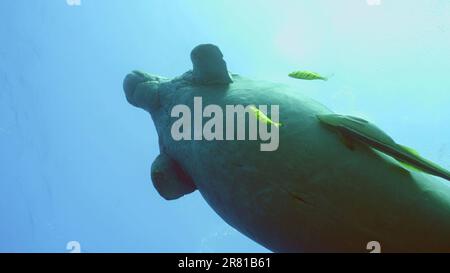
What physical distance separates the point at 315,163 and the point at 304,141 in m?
0.25

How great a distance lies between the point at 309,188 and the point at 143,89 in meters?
2.68

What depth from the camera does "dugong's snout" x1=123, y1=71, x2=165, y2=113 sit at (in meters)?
4.86

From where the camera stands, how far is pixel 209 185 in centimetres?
396

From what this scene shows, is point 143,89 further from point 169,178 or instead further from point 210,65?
point 169,178

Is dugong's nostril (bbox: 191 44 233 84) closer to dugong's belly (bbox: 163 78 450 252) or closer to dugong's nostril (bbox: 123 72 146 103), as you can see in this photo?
dugong's belly (bbox: 163 78 450 252)

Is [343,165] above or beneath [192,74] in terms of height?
beneath

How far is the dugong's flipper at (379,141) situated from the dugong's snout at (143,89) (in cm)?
242

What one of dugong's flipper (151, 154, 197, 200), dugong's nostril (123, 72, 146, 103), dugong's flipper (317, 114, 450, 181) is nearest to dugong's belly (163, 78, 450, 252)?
dugong's flipper (317, 114, 450, 181)

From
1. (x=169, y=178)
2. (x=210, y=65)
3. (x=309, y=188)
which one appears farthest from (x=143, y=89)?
(x=309, y=188)
